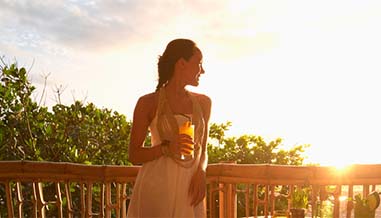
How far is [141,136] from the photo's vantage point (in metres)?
2.86

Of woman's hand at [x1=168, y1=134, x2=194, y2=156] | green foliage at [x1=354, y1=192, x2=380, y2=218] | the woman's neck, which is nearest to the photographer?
woman's hand at [x1=168, y1=134, x2=194, y2=156]

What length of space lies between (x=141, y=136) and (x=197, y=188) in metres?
0.35

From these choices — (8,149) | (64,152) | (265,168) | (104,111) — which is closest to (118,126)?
(104,111)

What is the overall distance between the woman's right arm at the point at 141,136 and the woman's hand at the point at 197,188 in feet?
0.63

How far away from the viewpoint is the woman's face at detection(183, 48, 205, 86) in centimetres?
287

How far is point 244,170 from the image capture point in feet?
11.4

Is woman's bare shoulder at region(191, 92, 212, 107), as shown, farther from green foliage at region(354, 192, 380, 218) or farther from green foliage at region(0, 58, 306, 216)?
green foliage at region(0, 58, 306, 216)

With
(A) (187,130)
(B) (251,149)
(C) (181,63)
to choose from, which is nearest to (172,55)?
(C) (181,63)

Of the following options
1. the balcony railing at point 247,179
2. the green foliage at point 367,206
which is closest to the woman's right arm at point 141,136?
the balcony railing at point 247,179

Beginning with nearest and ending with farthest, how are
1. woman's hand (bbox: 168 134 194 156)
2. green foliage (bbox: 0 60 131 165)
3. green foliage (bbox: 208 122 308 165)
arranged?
woman's hand (bbox: 168 134 194 156), green foliage (bbox: 0 60 131 165), green foliage (bbox: 208 122 308 165)

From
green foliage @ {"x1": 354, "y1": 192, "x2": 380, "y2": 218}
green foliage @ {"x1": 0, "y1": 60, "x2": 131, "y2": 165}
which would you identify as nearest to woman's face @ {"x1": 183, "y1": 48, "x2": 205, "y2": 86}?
green foliage @ {"x1": 354, "y1": 192, "x2": 380, "y2": 218}

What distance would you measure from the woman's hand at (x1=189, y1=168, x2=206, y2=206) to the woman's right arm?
0.63 feet

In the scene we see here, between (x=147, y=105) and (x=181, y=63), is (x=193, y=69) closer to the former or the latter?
(x=181, y=63)

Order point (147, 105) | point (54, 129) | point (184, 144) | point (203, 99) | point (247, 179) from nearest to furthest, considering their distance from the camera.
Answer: point (184, 144)
point (147, 105)
point (203, 99)
point (247, 179)
point (54, 129)
